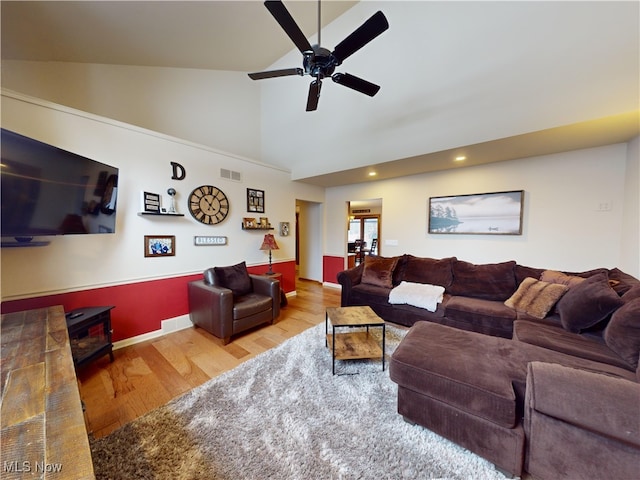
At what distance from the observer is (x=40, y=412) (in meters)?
0.79

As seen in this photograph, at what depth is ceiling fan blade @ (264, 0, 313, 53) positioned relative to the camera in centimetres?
A: 144

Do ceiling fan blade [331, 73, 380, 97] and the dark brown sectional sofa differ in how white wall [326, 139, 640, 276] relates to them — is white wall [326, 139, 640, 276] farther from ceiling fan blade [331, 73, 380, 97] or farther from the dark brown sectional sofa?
Answer: ceiling fan blade [331, 73, 380, 97]

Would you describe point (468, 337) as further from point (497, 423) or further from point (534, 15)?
point (534, 15)

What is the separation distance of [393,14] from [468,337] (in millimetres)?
3353

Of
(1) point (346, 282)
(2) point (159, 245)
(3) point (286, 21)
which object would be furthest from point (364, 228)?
(3) point (286, 21)

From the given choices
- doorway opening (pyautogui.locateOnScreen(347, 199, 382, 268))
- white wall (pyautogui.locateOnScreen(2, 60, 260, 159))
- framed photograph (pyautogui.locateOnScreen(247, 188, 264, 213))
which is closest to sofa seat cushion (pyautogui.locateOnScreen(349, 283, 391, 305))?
framed photograph (pyautogui.locateOnScreen(247, 188, 264, 213))

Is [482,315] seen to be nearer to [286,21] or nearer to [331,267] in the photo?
[331,267]

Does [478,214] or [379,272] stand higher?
[478,214]

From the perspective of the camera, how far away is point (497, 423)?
121cm

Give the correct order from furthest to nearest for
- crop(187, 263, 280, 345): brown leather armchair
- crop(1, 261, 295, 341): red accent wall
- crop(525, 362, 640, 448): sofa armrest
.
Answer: crop(187, 263, 280, 345): brown leather armchair, crop(1, 261, 295, 341): red accent wall, crop(525, 362, 640, 448): sofa armrest

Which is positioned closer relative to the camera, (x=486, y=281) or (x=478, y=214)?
(x=486, y=281)

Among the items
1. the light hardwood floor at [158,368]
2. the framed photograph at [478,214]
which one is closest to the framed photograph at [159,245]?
the light hardwood floor at [158,368]

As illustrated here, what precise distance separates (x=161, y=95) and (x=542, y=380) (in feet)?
16.3

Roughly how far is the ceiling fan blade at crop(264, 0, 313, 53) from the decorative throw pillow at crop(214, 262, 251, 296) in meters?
2.63
